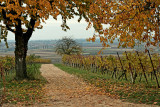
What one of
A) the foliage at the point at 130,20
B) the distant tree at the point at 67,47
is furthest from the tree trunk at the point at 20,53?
the distant tree at the point at 67,47

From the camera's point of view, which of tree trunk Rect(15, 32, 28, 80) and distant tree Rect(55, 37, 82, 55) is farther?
distant tree Rect(55, 37, 82, 55)

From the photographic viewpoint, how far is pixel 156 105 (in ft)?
26.7

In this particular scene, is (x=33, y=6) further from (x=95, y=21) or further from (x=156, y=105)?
(x=156, y=105)

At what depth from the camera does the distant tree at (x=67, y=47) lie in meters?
60.3

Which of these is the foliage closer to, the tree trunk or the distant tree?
the tree trunk

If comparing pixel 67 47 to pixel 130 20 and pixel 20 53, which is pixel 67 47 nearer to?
pixel 20 53

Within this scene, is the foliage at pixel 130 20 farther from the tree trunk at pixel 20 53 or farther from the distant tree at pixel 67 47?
the distant tree at pixel 67 47

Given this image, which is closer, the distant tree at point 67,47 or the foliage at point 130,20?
the foliage at point 130,20

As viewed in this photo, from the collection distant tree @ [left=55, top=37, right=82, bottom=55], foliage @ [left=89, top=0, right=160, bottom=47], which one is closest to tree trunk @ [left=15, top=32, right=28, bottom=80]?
foliage @ [left=89, top=0, right=160, bottom=47]

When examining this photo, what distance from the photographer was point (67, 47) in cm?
6181

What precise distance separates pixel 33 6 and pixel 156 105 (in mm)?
8608

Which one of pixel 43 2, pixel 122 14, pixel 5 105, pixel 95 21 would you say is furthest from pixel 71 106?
pixel 43 2

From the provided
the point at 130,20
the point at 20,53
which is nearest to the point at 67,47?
the point at 20,53

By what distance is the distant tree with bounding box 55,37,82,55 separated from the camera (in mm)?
60281
